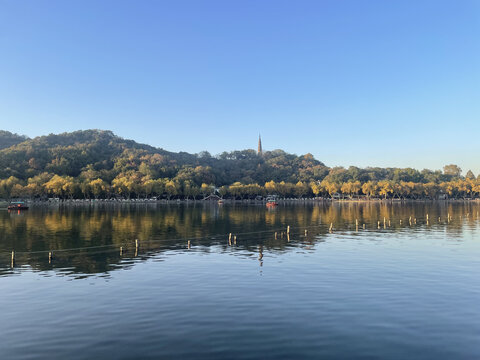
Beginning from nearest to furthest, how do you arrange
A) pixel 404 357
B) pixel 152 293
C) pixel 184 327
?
pixel 404 357 < pixel 184 327 < pixel 152 293

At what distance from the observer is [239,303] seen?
85.9 feet

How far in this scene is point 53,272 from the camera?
3622 centimetres

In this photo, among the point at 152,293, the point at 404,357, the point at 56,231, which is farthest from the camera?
the point at 56,231

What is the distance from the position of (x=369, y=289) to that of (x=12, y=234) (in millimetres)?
63874

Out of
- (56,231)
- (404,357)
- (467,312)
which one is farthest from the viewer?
(56,231)

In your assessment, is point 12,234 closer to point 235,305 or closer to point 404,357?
point 235,305

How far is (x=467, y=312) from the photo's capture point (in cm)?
2431

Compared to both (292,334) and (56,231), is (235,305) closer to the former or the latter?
(292,334)

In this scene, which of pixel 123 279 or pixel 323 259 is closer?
pixel 123 279

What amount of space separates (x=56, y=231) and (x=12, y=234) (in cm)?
Result: 746

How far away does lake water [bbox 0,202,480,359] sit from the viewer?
18906 millimetres

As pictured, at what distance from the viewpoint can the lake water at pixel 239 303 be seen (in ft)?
62.0

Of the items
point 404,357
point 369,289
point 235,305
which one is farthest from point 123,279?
point 404,357

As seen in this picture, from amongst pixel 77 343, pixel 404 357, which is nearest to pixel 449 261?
pixel 404 357
